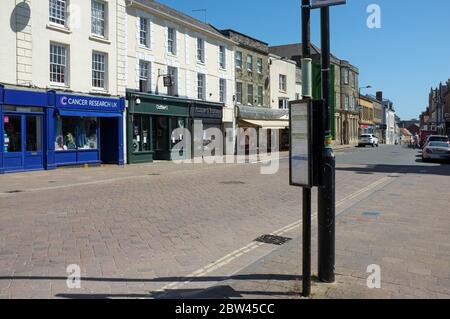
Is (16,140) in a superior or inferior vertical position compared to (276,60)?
inferior

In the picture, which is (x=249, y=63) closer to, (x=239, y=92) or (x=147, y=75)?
(x=239, y=92)

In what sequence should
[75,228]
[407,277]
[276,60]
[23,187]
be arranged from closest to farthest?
[407,277]
[75,228]
[23,187]
[276,60]

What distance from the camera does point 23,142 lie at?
19.0m

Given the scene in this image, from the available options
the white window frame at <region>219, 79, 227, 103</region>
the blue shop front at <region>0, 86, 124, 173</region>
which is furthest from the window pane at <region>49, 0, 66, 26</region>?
the white window frame at <region>219, 79, 227, 103</region>

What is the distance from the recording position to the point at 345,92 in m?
67.4

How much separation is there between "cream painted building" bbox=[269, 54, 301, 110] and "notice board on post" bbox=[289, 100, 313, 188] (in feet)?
119

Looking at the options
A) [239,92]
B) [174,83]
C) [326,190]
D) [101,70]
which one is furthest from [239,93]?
[326,190]

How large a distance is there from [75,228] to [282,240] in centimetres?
363

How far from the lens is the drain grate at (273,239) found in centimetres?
738

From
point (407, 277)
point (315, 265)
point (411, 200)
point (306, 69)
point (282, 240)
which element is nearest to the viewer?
point (306, 69)

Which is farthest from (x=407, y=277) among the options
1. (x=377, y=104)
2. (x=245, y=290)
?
(x=377, y=104)

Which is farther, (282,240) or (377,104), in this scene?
(377,104)

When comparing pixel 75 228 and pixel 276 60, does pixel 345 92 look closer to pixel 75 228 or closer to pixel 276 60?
pixel 276 60

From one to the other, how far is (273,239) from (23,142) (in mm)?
14664
